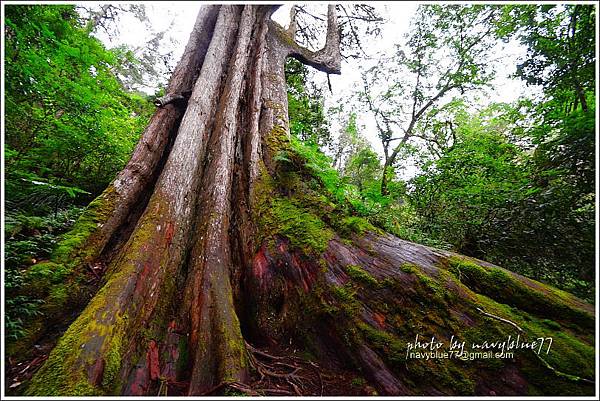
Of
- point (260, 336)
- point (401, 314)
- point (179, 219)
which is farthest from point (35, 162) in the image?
point (401, 314)

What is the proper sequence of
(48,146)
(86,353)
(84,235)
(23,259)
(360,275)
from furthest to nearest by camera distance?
(48,146), (84,235), (360,275), (23,259), (86,353)

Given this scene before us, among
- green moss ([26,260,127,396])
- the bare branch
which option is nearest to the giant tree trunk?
green moss ([26,260,127,396])

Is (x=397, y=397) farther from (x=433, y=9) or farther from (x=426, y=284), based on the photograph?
(x=433, y=9)

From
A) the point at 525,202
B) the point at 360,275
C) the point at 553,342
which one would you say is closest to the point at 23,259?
the point at 360,275

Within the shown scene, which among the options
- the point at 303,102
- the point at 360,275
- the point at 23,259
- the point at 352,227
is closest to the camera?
the point at 23,259

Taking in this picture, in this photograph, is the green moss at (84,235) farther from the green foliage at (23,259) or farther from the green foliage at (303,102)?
the green foliage at (303,102)

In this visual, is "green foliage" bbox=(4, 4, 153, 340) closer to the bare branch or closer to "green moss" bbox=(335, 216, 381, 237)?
"green moss" bbox=(335, 216, 381, 237)

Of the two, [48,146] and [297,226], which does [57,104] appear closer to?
[48,146]

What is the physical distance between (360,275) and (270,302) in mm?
950

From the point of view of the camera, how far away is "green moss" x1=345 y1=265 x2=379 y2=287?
7.61 ft

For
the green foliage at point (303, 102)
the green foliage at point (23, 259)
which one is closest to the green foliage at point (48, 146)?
the green foliage at point (23, 259)

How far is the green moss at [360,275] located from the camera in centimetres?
232

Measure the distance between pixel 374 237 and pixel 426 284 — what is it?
0.69 m

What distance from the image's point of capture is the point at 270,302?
8.36ft
